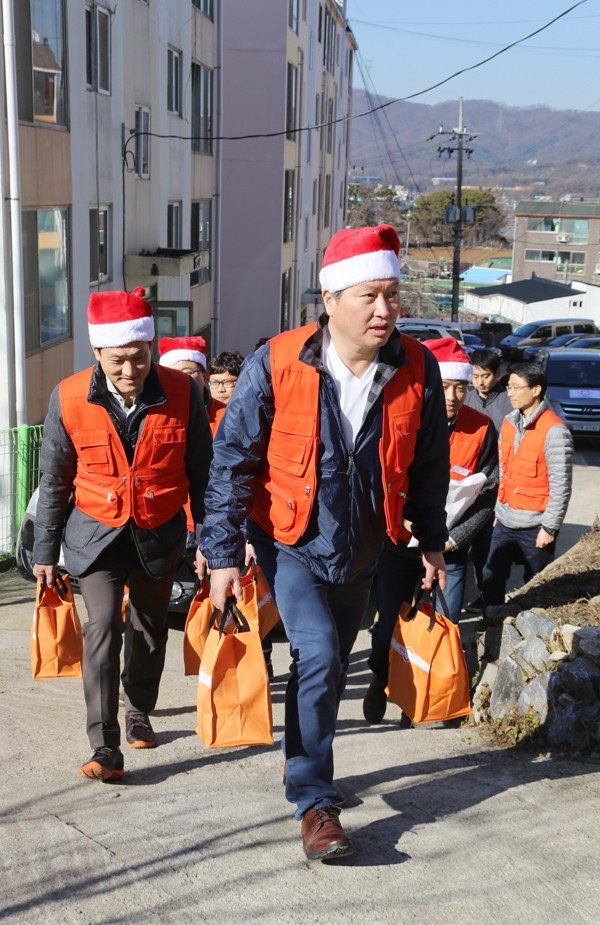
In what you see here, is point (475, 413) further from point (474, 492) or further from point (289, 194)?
point (289, 194)

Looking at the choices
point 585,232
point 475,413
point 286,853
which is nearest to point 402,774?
point 286,853

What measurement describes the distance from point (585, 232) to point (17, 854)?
102m

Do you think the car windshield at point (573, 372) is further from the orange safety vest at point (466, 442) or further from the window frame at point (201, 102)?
the orange safety vest at point (466, 442)

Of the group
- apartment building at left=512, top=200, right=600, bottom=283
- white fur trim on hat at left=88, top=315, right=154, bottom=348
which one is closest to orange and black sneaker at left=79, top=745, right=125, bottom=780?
white fur trim on hat at left=88, top=315, right=154, bottom=348

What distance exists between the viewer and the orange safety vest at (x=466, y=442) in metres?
5.07

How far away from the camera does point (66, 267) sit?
39.3 feet

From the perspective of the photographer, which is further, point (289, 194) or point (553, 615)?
point (289, 194)

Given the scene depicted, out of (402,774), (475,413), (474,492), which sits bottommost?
(402,774)

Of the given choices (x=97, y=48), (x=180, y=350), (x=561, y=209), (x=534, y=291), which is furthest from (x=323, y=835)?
(x=561, y=209)

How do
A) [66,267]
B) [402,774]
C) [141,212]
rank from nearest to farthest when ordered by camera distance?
[402,774] → [66,267] → [141,212]

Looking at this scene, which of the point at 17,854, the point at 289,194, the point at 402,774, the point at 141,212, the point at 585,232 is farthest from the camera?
the point at 585,232

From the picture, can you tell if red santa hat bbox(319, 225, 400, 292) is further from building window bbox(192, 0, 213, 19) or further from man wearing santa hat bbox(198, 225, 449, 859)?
building window bbox(192, 0, 213, 19)

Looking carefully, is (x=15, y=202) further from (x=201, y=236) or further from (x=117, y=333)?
(x=201, y=236)

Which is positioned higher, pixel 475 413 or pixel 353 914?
pixel 475 413
